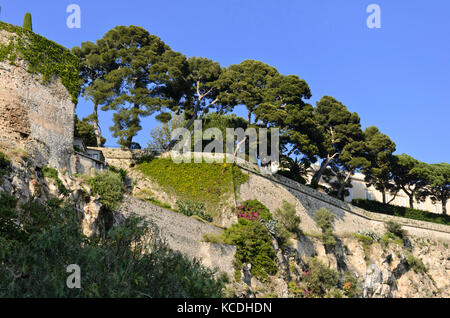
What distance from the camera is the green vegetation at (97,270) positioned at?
11516 mm

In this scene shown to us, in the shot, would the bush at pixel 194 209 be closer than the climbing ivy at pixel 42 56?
No

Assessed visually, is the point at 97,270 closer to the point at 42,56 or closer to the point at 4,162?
the point at 4,162

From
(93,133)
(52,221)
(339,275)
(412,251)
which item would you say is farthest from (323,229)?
(52,221)

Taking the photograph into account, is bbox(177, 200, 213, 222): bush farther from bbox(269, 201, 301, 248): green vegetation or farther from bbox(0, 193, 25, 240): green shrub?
bbox(0, 193, 25, 240): green shrub

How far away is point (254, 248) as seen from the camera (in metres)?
28.7

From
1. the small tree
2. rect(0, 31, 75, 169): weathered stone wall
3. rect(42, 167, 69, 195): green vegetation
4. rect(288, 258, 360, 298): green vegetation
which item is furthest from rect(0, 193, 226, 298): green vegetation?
rect(288, 258, 360, 298): green vegetation

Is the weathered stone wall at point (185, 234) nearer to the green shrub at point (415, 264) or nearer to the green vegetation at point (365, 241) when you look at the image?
the green vegetation at point (365, 241)

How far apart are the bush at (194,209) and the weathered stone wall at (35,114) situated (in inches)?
306

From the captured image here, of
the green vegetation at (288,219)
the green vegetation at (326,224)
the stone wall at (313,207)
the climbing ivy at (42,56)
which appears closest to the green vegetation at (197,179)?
the stone wall at (313,207)

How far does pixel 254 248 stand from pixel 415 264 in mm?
16286

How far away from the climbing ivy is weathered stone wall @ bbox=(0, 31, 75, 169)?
0.88 ft

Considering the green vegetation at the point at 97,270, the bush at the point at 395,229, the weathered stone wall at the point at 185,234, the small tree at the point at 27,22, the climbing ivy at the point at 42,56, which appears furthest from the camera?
the bush at the point at 395,229

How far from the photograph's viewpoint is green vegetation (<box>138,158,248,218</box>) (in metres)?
32.3

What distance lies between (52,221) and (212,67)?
80.3 ft
